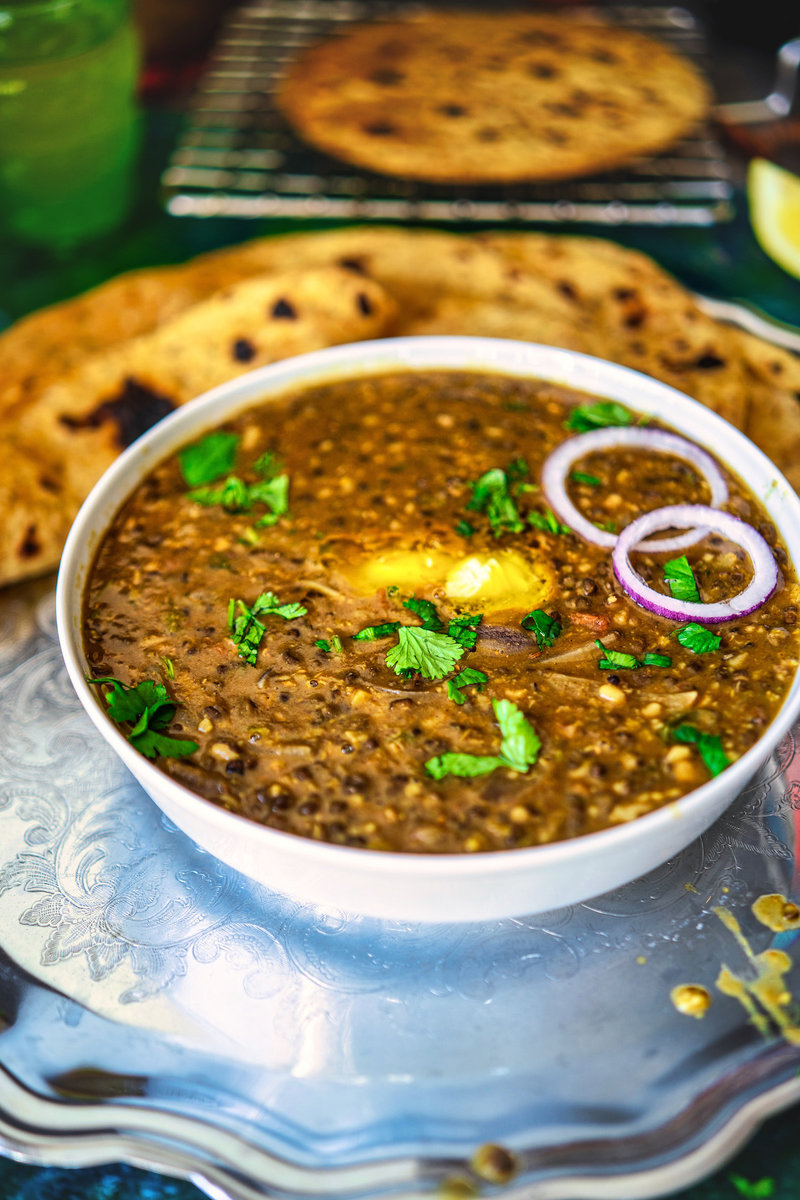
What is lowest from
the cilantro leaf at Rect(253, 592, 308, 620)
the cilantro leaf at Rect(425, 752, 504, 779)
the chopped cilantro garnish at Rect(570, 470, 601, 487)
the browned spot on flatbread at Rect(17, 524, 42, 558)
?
the browned spot on flatbread at Rect(17, 524, 42, 558)

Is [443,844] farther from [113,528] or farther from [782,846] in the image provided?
[113,528]

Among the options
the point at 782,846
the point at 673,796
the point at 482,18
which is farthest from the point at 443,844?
the point at 482,18

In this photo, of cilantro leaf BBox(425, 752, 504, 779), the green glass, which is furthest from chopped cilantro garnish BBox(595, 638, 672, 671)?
the green glass

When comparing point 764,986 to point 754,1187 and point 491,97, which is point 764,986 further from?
point 491,97

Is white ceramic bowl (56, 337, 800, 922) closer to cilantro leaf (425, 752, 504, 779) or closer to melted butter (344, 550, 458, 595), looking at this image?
cilantro leaf (425, 752, 504, 779)

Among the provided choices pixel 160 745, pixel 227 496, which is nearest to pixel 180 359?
pixel 227 496
